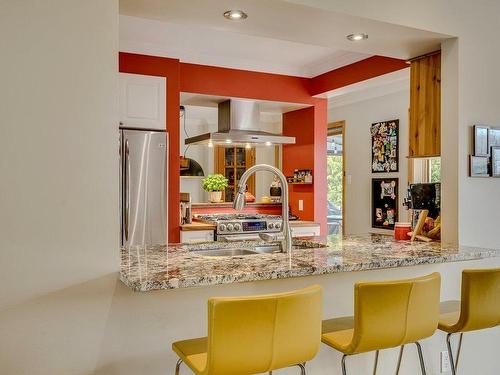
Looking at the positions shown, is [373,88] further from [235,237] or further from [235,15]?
[235,15]

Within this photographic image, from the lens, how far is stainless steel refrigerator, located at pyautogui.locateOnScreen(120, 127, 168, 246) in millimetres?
4082

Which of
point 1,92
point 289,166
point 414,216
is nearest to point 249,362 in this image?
point 1,92

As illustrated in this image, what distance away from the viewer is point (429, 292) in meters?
1.94

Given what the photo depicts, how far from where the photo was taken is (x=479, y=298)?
215 cm

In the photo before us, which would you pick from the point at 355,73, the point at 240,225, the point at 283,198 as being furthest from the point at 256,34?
the point at 240,225

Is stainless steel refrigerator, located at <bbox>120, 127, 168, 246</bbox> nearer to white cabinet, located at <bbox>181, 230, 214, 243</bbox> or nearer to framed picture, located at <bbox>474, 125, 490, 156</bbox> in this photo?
white cabinet, located at <bbox>181, 230, 214, 243</bbox>

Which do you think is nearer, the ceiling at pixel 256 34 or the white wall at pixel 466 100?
the ceiling at pixel 256 34

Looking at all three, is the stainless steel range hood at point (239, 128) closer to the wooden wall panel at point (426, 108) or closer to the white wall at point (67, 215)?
the wooden wall panel at point (426, 108)

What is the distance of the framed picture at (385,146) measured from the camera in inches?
223

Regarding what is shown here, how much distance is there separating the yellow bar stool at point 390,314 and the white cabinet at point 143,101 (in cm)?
281

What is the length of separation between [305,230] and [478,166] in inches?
95.0

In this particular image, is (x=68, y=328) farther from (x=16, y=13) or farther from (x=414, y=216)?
(x=414, y=216)

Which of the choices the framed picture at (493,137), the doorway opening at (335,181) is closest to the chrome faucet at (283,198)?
the framed picture at (493,137)

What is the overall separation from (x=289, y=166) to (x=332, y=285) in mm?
3467
